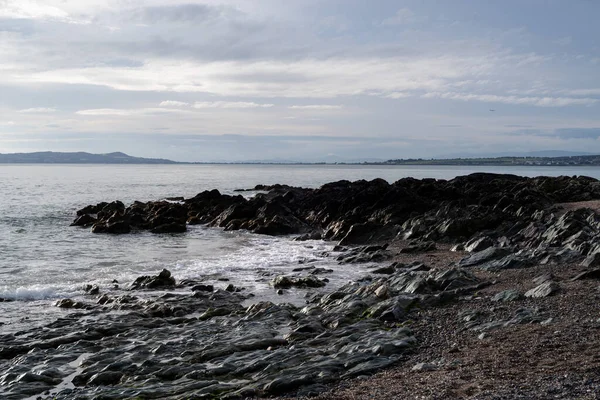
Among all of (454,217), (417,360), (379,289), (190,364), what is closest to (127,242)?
(454,217)

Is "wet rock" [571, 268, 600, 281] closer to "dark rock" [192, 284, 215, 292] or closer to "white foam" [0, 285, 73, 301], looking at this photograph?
"dark rock" [192, 284, 215, 292]

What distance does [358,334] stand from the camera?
12.8 meters

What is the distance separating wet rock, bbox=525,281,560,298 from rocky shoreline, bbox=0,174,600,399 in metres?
0.05

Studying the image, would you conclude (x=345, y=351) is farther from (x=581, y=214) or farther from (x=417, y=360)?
(x=581, y=214)

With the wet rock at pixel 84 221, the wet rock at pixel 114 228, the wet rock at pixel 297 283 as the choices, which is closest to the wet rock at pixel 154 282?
the wet rock at pixel 297 283

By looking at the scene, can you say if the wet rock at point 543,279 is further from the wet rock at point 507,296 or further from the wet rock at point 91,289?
the wet rock at point 91,289

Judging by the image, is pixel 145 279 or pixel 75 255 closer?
pixel 145 279

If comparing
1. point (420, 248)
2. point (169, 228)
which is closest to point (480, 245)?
point (420, 248)

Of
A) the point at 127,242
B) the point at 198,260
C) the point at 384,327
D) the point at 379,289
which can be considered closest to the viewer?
the point at 384,327

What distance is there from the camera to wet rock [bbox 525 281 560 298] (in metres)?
14.7

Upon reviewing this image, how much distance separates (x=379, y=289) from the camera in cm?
1708

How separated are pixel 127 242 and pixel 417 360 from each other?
26837mm

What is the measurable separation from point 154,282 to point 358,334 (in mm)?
10486

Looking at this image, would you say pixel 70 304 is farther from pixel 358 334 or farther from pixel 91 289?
pixel 358 334
